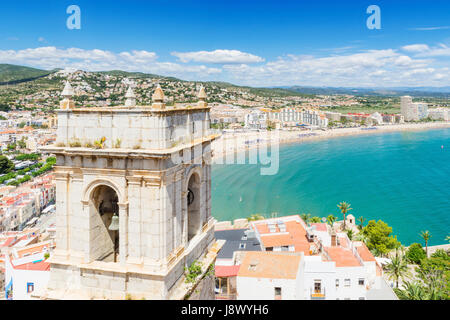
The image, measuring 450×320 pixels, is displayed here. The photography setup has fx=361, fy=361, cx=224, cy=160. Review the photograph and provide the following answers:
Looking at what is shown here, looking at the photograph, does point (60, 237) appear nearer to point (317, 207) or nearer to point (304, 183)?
point (317, 207)

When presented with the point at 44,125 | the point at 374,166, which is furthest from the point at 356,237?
the point at 44,125

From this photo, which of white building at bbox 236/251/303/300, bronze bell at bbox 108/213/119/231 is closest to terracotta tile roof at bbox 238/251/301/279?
white building at bbox 236/251/303/300

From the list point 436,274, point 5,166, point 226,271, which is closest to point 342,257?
point 226,271

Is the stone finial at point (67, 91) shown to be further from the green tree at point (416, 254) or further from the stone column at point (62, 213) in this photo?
the green tree at point (416, 254)

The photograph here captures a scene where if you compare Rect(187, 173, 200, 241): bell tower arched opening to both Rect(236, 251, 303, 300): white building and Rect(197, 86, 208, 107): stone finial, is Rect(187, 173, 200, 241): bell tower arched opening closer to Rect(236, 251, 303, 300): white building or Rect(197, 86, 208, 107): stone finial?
Rect(197, 86, 208, 107): stone finial

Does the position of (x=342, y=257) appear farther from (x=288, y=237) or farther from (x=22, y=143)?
(x=22, y=143)

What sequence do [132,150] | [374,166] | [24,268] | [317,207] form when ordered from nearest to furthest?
1. [132,150]
2. [24,268]
3. [317,207]
4. [374,166]

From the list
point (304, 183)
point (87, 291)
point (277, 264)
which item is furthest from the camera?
point (304, 183)
